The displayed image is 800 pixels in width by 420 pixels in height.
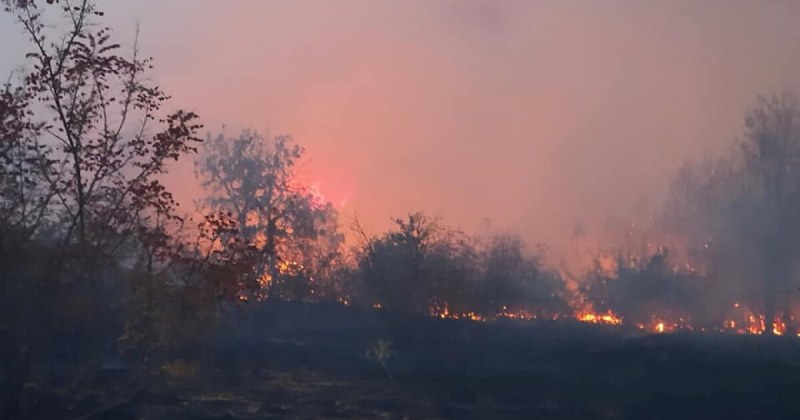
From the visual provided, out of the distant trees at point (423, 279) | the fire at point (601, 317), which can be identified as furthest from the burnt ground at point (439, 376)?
the fire at point (601, 317)

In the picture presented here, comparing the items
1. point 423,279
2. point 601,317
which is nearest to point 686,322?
point 601,317

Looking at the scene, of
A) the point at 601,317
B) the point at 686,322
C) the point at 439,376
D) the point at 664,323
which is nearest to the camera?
the point at 439,376

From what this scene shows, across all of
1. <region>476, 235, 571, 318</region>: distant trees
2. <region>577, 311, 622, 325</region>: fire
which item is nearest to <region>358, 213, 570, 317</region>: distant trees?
<region>476, 235, 571, 318</region>: distant trees

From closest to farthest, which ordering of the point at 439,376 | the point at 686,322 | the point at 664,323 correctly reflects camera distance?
1. the point at 439,376
2. the point at 686,322
3. the point at 664,323

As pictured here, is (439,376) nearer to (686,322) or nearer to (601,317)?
(686,322)

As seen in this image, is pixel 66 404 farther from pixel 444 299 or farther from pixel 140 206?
pixel 444 299

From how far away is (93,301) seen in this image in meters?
25.1

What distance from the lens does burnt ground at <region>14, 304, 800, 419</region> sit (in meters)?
36.8

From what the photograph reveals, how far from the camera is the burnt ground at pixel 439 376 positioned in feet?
121

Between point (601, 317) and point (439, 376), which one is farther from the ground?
point (601, 317)

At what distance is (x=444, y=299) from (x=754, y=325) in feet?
155

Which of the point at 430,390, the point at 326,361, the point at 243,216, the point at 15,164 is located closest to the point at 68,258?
the point at 15,164

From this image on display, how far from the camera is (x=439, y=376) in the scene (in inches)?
2053

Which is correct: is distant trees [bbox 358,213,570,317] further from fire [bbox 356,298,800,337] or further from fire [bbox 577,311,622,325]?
fire [bbox 577,311,622,325]
